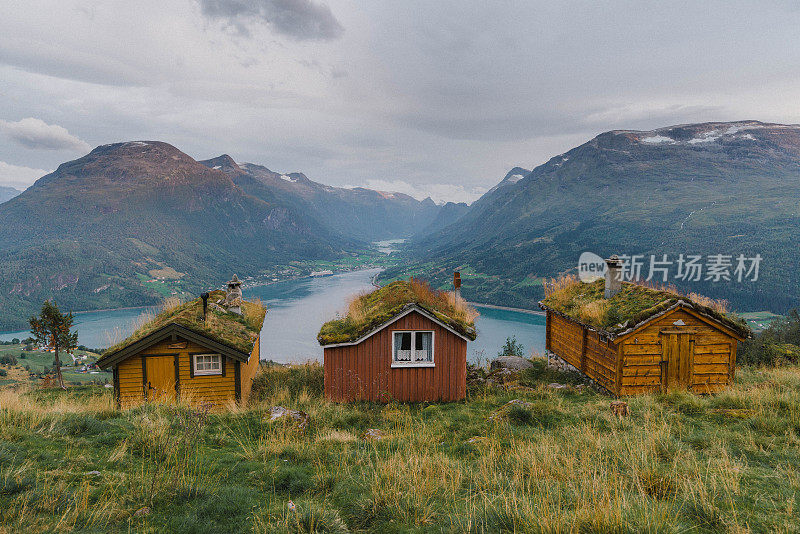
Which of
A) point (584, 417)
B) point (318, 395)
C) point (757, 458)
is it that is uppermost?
point (757, 458)

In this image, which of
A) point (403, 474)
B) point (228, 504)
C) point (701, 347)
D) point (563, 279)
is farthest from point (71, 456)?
point (563, 279)

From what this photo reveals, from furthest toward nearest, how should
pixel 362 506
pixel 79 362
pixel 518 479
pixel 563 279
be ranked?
1. pixel 79 362
2. pixel 563 279
3. pixel 518 479
4. pixel 362 506

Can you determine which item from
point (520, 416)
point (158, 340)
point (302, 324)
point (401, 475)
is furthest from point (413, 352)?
point (302, 324)

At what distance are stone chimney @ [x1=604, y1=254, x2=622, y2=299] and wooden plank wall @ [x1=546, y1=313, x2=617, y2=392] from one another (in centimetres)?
225

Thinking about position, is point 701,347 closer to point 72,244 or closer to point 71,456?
point 71,456

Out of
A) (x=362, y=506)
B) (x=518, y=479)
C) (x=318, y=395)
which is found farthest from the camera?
(x=318, y=395)

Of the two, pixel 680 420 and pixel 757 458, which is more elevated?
pixel 757 458

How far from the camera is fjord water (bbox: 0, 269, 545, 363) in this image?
77.8 metres

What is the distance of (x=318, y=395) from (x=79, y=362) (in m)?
71.2

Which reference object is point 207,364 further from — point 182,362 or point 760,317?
point 760,317

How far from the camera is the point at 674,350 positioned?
591 inches

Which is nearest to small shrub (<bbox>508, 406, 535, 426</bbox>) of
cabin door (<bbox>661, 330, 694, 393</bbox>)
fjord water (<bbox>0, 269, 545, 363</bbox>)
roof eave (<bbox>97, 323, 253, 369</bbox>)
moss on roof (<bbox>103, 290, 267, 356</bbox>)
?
cabin door (<bbox>661, 330, 694, 393</bbox>)

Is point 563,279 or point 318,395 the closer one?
point 318,395

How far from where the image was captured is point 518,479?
556 centimetres
